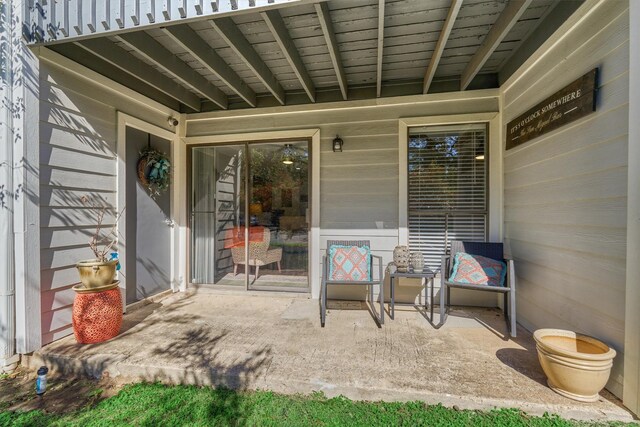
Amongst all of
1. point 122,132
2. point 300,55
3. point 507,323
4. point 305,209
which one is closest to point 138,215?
point 122,132

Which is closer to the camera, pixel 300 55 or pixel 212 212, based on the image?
pixel 300 55

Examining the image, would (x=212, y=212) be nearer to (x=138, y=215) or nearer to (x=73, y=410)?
(x=138, y=215)

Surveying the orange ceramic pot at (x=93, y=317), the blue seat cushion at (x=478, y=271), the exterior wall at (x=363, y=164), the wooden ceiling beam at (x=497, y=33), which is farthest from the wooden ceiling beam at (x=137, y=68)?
the blue seat cushion at (x=478, y=271)

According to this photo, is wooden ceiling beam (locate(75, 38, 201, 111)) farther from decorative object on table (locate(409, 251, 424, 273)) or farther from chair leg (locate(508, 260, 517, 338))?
chair leg (locate(508, 260, 517, 338))

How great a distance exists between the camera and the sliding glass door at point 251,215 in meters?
4.03

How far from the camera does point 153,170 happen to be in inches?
142

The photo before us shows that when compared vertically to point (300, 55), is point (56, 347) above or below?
below

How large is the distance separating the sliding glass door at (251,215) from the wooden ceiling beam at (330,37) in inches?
40.8

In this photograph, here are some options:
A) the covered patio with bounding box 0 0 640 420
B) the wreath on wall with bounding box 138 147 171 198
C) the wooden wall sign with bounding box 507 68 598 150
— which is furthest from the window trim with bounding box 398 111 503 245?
the wreath on wall with bounding box 138 147 171 198

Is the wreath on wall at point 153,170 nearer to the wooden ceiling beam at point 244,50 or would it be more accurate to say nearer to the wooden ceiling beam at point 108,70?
the wooden ceiling beam at point 108,70

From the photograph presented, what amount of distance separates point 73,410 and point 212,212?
8.96 ft

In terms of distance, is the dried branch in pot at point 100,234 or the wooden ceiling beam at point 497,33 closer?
the wooden ceiling beam at point 497,33

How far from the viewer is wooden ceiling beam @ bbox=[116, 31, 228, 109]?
262cm

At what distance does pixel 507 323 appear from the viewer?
2.99m
